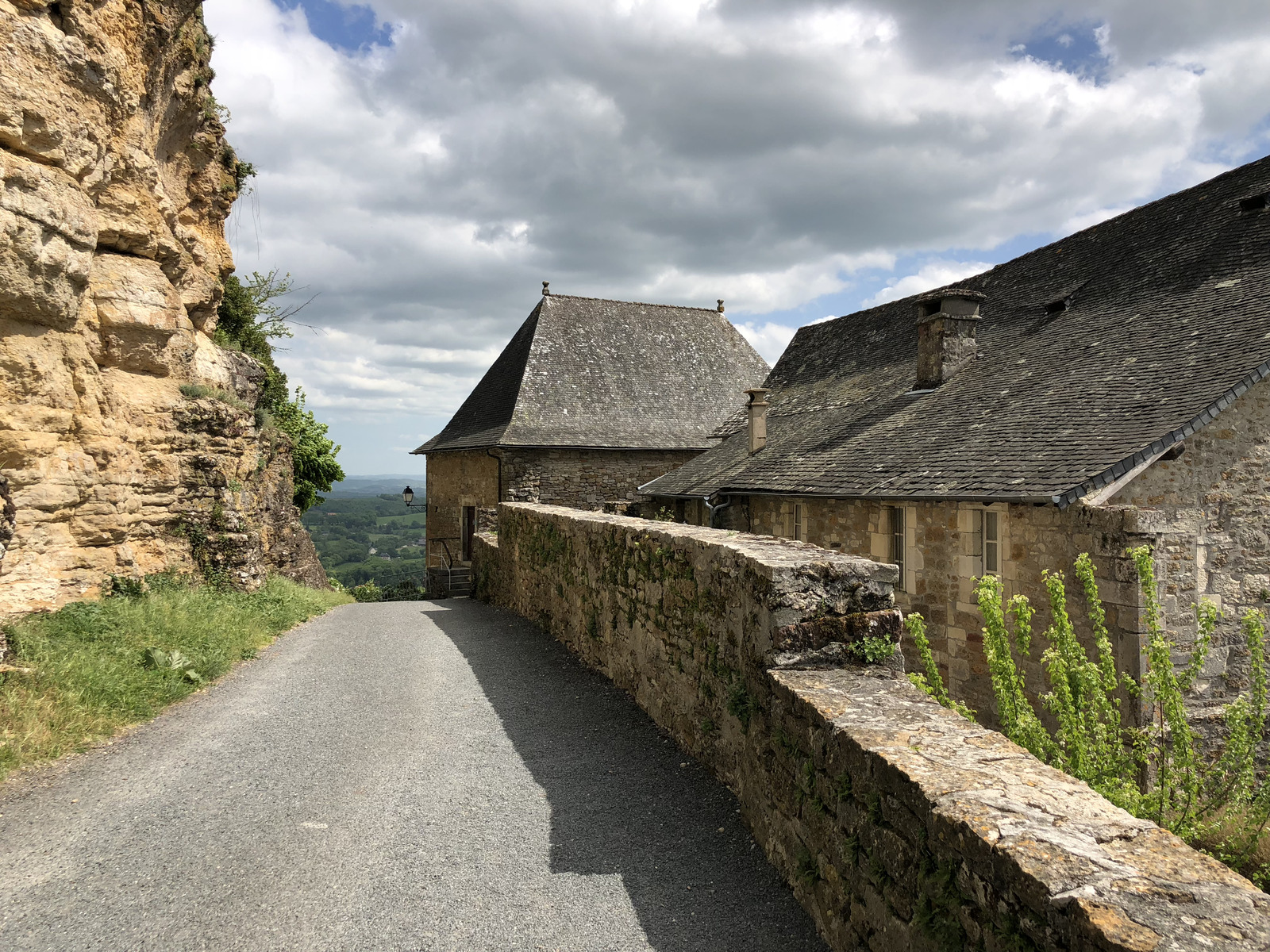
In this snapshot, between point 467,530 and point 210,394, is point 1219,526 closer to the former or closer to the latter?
point 210,394

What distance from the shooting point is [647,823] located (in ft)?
13.8

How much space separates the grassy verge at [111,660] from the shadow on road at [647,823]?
287cm

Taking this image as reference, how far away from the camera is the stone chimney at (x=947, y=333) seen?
527 inches

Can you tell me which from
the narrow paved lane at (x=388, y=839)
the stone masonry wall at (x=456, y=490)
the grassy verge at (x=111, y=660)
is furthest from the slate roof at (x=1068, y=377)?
the grassy verge at (x=111, y=660)

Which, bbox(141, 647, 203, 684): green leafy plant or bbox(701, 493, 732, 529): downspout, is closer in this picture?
bbox(141, 647, 203, 684): green leafy plant

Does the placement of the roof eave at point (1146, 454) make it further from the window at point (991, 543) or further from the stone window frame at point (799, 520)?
the stone window frame at point (799, 520)

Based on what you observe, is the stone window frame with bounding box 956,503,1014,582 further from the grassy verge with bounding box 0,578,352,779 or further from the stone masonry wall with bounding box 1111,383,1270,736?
the grassy verge with bounding box 0,578,352,779

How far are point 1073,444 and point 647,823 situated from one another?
705cm

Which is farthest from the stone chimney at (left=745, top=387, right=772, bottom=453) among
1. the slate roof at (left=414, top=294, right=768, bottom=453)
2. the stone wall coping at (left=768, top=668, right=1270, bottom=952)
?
the stone wall coping at (left=768, top=668, right=1270, bottom=952)

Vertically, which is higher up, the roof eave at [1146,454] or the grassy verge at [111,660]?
the roof eave at [1146,454]

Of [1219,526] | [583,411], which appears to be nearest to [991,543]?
[1219,526]

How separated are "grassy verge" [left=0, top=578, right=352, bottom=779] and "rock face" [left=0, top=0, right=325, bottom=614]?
2.00 feet

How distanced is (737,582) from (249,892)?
9.29 ft

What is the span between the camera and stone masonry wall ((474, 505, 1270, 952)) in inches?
73.0
